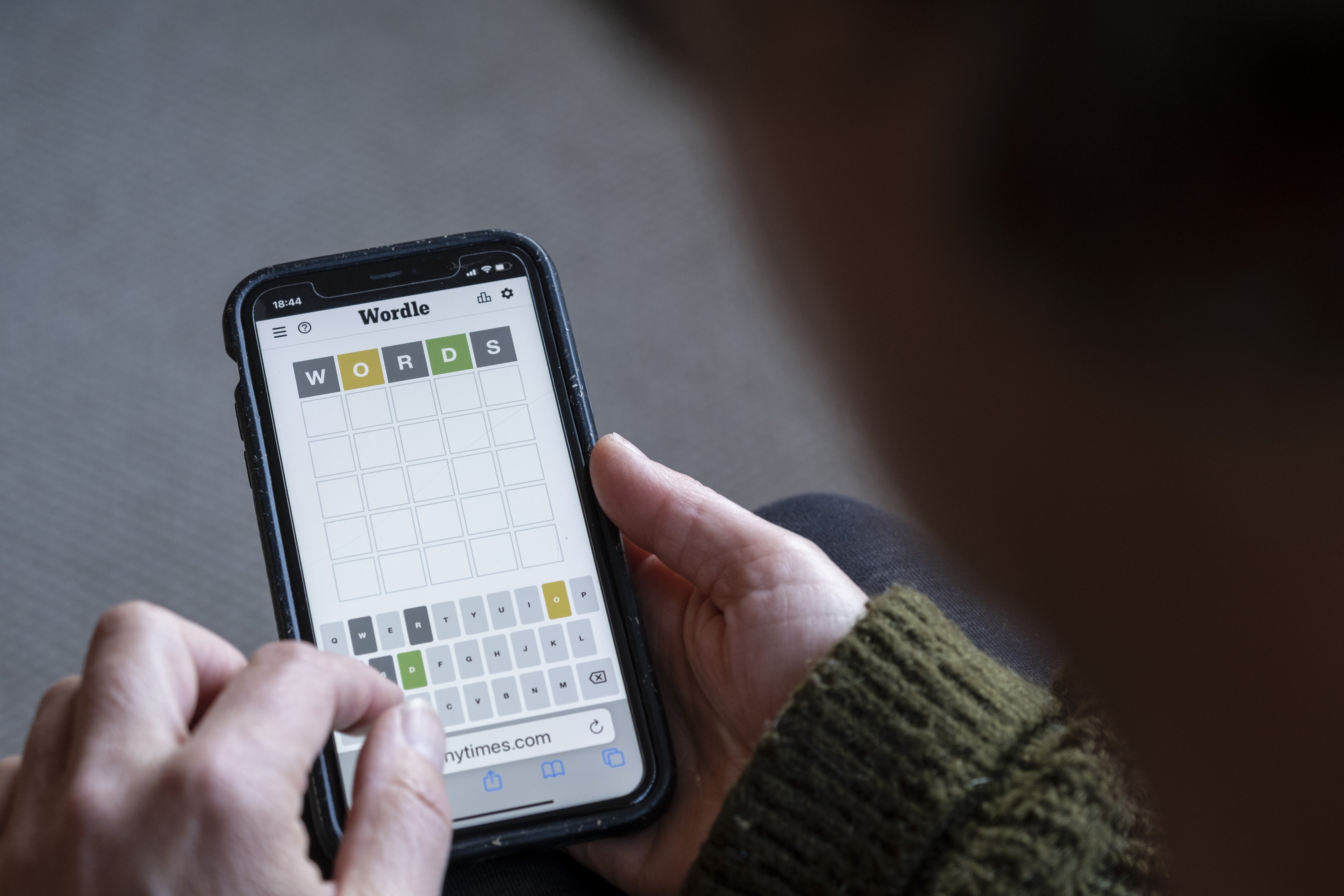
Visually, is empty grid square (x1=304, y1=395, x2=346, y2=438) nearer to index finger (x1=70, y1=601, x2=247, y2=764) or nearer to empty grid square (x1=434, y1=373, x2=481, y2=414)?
empty grid square (x1=434, y1=373, x2=481, y2=414)

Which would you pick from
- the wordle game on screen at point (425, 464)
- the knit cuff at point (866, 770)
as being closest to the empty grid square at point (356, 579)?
the wordle game on screen at point (425, 464)

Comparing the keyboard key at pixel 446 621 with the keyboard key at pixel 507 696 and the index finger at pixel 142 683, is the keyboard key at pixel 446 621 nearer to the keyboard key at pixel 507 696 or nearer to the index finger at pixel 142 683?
the keyboard key at pixel 507 696

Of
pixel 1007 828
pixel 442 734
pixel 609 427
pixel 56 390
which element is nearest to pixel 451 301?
pixel 442 734

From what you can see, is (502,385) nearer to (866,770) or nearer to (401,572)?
(401,572)

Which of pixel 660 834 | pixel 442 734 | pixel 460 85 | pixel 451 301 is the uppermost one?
pixel 460 85

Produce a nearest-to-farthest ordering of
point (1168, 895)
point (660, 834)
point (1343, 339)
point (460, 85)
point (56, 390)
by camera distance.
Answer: point (1343, 339), point (1168, 895), point (660, 834), point (56, 390), point (460, 85)

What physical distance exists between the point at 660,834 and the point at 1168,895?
0.25 m

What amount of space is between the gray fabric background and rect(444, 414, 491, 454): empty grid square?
0.43 m

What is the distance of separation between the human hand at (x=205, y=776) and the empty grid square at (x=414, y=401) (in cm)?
19

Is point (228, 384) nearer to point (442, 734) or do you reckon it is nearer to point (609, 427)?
point (609, 427)

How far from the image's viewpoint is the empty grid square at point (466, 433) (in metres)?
0.57

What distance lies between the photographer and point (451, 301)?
1.96 ft

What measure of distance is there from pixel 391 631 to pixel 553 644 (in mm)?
86

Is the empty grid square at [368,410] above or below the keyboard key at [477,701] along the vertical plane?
above
